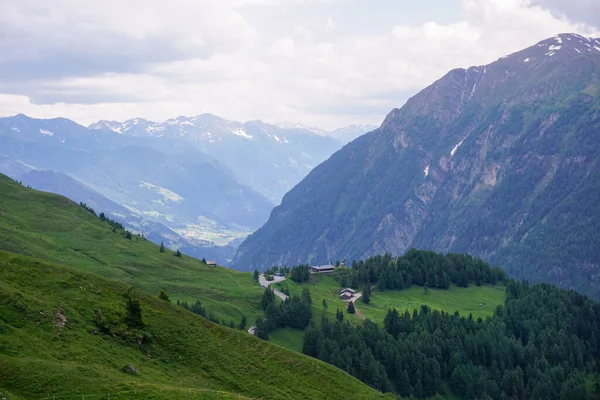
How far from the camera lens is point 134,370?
72562 millimetres

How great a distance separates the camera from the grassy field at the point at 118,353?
63188mm

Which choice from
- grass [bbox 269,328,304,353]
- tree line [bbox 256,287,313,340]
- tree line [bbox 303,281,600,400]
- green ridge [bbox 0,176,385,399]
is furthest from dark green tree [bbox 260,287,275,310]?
green ridge [bbox 0,176,385,399]

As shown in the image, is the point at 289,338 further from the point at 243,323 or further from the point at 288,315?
the point at 243,323

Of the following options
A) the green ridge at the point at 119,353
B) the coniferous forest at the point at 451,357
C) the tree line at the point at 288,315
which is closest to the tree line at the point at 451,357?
the coniferous forest at the point at 451,357

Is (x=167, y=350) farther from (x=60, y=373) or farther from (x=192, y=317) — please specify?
(x=60, y=373)

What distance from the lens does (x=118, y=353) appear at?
7694 cm

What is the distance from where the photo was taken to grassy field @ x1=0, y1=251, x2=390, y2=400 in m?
63.2

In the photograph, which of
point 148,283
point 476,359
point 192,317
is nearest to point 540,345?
point 476,359

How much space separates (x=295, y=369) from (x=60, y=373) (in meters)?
41.7

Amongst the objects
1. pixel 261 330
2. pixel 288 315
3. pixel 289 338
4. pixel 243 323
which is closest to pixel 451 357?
pixel 289 338

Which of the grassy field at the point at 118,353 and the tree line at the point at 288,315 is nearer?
the grassy field at the point at 118,353

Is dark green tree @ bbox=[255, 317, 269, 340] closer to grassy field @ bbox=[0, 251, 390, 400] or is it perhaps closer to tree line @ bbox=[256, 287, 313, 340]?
tree line @ bbox=[256, 287, 313, 340]

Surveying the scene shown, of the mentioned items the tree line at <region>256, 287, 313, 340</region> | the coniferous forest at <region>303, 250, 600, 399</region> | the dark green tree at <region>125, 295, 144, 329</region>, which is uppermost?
the dark green tree at <region>125, 295, 144, 329</region>

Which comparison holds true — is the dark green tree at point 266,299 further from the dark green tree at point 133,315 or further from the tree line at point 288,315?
the dark green tree at point 133,315
